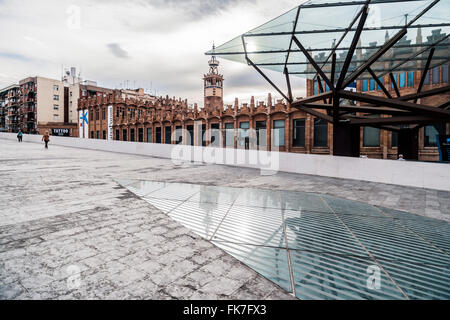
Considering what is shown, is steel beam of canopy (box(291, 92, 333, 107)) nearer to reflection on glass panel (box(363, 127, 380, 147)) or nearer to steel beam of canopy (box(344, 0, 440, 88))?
steel beam of canopy (box(344, 0, 440, 88))

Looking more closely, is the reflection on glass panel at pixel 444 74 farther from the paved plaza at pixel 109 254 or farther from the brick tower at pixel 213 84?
the brick tower at pixel 213 84

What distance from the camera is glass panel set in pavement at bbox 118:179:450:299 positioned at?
302 cm

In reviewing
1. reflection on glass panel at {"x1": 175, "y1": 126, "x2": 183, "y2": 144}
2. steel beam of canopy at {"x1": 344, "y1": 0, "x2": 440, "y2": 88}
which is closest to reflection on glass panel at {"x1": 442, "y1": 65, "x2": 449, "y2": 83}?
steel beam of canopy at {"x1": 344, "y1": 0, "x2": 440, "y2": 88}

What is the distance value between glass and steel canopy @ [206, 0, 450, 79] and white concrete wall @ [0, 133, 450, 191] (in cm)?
507

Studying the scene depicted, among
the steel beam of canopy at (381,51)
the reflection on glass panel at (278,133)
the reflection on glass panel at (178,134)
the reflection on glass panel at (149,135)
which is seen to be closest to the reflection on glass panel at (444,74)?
the reflection on glass panel at (278,133)

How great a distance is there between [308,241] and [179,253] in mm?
2376

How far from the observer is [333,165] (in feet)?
42.0

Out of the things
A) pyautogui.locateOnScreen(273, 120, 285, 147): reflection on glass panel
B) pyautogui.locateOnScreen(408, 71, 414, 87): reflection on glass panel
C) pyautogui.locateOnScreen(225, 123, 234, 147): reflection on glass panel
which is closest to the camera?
pyautogui.locateOnScreen(408, 71, 414, 87): reflection on glass panel

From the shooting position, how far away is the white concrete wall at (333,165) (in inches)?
394

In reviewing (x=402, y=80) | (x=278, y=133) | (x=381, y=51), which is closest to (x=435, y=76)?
(x=402, y=80)

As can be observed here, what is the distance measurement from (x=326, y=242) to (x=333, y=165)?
9.51 meters

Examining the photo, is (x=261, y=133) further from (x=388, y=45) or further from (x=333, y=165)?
(x=388, y=45)
